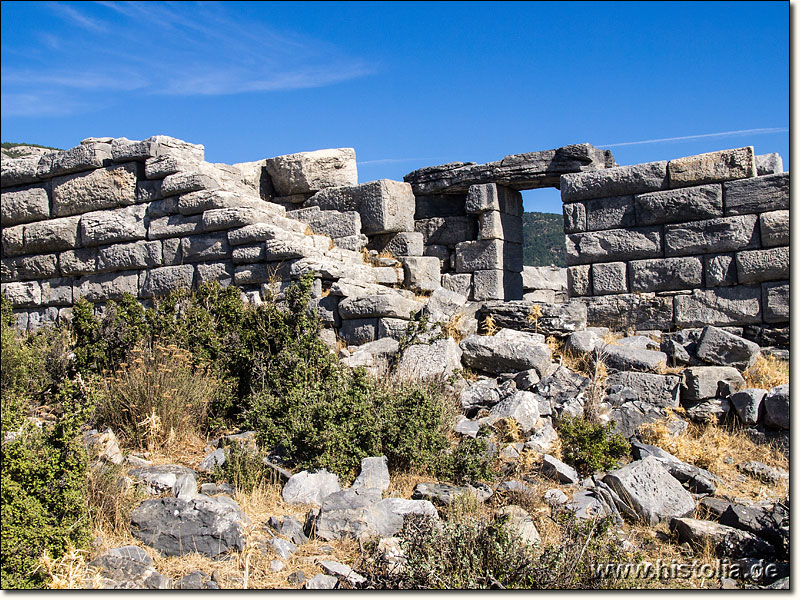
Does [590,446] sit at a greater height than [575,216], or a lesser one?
lesser

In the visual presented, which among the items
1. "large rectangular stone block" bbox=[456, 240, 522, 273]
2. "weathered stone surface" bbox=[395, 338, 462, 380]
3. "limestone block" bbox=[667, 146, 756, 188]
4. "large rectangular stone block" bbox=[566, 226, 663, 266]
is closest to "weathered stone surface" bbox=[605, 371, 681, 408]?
"weathered stone surface" bbox=[395, 338, 462, 380]

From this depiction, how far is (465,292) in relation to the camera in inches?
503

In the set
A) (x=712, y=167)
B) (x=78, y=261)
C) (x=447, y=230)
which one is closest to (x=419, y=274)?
(x=447, y=230)

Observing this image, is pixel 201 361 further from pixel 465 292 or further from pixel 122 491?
pixel 465 292

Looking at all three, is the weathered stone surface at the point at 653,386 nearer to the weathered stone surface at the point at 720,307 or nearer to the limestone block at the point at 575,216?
the weathered stone surface at the point at 720,307

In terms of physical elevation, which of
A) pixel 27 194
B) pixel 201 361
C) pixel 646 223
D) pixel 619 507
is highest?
pixel 27 194

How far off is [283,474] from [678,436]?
373 cm

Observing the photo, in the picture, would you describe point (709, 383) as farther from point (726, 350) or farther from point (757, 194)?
point (757, 194)

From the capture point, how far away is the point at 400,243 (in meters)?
12.8

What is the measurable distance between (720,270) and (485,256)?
146 inches

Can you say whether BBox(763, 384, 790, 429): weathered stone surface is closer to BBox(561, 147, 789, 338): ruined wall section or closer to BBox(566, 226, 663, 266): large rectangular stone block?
BBox(561, 147, 789, 338): ruined wall section

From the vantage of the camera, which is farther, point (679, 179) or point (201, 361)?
point (679, 179)

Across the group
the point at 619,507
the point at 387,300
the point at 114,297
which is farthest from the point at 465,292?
the point at 619,507

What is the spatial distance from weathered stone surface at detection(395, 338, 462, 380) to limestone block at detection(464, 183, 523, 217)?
4554 millimetres
